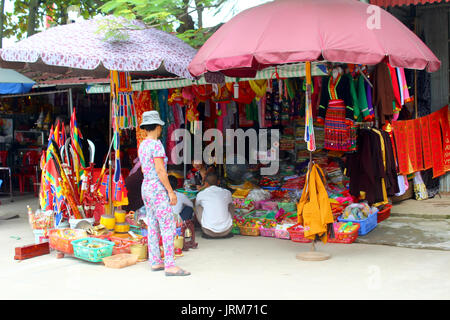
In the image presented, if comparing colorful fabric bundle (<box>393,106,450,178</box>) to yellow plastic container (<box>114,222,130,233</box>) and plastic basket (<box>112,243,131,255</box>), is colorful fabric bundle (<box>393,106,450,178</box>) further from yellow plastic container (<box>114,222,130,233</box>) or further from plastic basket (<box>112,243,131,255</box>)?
plastic basket (<box>112,243,131,255</box>)

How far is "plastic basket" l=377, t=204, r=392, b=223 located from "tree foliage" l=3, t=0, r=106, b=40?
933cm

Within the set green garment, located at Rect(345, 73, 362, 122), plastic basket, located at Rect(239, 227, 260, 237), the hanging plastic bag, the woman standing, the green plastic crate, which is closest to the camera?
Answer: the woman standing

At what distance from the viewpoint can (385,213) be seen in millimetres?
7750

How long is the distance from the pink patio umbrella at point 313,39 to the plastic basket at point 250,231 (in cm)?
280

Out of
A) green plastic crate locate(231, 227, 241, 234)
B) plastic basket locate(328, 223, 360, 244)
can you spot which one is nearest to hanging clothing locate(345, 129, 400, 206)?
plastic basket locate(328, 223, 360, 244)

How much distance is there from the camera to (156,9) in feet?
21.2

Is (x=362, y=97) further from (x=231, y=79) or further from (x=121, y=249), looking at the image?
(x=121, y=249)

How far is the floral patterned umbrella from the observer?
5.96 metres

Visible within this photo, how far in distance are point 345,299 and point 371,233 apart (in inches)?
111

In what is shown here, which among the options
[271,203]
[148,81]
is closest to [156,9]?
[148,81]

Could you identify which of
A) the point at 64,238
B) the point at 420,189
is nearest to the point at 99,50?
the point at 64,238

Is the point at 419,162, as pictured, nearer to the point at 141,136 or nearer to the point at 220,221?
the point at 220,221

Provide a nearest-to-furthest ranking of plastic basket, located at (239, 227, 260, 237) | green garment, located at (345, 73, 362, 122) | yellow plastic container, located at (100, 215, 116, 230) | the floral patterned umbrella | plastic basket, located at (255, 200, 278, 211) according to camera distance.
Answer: the floral patterned umbrella, yellow plastic container, located at (100, 215, 116, 230), green garment, located at (345, 73, 362, 122), plastic basket, located at (239, 227, 260, 237), plastic basket, located at (255, 200, 278, 211)

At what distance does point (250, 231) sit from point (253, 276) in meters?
2.09
